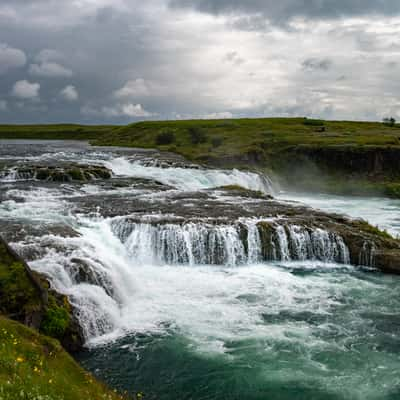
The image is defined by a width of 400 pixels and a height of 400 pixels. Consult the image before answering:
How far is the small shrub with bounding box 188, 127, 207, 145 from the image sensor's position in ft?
296

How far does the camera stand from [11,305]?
14469 mm

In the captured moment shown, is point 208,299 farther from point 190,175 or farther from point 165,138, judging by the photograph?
point 165,138

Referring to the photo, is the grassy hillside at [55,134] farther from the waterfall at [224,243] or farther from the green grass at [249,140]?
the waterfall at [224,243]

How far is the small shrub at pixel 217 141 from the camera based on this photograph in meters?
83.6

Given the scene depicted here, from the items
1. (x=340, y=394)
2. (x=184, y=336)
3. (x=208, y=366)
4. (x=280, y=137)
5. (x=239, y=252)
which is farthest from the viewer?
(x=280, y=137)

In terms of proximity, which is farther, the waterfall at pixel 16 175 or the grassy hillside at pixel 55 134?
the grassy hillside at pixel 55 134

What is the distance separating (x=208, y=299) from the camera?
20.7 metres

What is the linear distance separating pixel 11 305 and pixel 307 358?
33.1ft

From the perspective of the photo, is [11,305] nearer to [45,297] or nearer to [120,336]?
[45,297]

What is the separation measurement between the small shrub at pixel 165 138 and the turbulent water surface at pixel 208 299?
60.2m

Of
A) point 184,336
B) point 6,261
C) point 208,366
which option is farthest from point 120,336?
point 6,261

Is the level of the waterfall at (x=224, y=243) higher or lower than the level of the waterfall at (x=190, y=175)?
lower

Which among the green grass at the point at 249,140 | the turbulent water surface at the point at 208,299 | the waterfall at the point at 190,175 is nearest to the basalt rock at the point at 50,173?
Answer: the waterfall at the point at 190,175

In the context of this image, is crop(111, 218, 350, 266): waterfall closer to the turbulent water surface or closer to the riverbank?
the turbulent water surface
